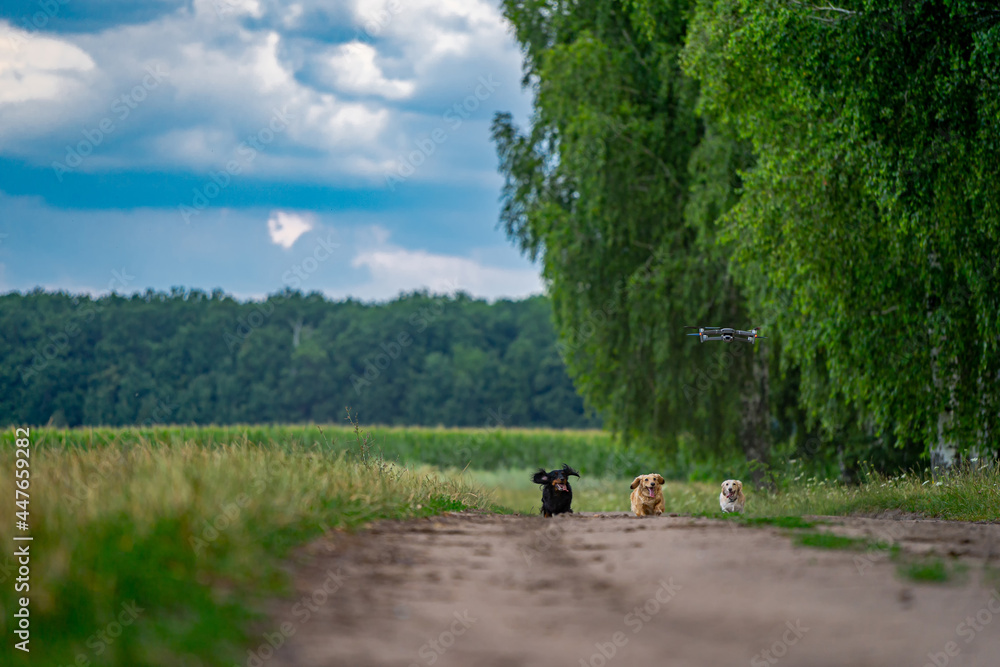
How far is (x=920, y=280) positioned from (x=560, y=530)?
9251 mm

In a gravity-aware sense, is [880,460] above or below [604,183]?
below

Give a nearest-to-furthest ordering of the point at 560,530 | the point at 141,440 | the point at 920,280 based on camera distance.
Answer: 1. the point at 560,530
2. the point at 141,440
3. the point at 920,280

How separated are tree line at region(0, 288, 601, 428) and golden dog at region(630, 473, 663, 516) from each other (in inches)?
2163

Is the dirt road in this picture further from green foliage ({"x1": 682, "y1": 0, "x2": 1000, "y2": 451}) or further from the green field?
green foliage ({"x1": 682, "y1": 0, "x2": 1000, "y2": 451})

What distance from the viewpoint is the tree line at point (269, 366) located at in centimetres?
6656

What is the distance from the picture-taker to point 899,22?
1387 centimetres

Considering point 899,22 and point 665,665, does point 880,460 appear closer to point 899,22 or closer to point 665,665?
point 899,22

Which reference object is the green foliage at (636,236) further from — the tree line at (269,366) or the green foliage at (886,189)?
the tree line at (269,366)

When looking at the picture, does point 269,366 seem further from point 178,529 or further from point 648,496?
point 178,529

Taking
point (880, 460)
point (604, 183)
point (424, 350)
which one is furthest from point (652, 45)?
point (424, 350)

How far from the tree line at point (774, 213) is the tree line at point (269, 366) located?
4316 cm

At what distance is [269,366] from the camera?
2908 inches

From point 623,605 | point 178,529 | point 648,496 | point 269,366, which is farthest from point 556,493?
point 269,366

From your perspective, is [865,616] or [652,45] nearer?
[865,616]
